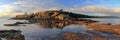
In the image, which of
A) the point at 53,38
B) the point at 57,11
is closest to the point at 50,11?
the point at 57,11

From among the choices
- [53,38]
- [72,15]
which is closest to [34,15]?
[72,15]

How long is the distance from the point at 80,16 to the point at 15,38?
5438 centimetres

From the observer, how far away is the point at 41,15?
7650cm

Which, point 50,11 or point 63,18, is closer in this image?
point 63,18

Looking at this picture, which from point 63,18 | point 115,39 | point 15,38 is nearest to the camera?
point 15,38

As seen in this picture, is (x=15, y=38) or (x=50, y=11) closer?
(x=15, y=38)

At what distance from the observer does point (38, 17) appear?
2987 inches

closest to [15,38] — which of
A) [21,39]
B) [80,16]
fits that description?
[21,39]

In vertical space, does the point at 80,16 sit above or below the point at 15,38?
below

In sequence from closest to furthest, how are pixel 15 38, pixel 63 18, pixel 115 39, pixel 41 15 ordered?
pixel 15 38 → pixel 115 39 → pixel 63 18 → pixel 41 15

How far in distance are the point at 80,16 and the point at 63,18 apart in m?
11.7

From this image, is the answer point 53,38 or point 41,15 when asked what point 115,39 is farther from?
point 41,15

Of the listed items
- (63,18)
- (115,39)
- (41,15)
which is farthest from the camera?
(41,15)

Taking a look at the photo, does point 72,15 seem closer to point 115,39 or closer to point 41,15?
point 41,15
